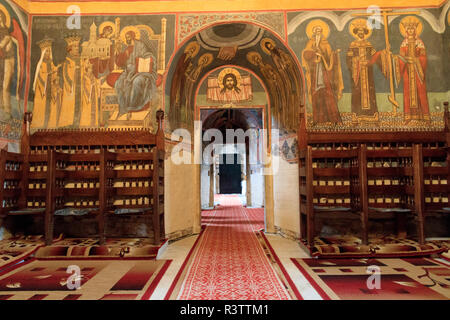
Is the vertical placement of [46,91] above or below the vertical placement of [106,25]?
below

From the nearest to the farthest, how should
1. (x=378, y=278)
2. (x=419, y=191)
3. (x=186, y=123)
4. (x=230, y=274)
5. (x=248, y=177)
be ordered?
(x=378, y=278), (x=230, y=274), (x=419, y=191), (x=186, y=123), (x=248, y=177)

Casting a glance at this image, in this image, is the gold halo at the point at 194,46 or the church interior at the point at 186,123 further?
the gold halo at the point at 194,46

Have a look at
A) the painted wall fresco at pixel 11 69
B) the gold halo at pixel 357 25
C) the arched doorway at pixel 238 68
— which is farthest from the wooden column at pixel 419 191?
the painted wall fresco at pixel 11 69

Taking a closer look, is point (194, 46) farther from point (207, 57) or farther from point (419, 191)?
point (419, 191)

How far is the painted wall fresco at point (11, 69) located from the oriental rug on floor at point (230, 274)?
15.8ft

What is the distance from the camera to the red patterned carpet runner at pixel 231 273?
3.31 meters

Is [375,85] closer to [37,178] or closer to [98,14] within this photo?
[98,14]

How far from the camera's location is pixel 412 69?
6.33 metres

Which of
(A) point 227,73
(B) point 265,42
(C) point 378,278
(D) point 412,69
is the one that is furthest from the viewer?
(A) point 227,73

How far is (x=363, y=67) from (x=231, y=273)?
216 inches

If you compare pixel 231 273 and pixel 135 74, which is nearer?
pixel 231 273

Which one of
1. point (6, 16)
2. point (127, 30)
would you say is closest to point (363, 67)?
point (127, 30)

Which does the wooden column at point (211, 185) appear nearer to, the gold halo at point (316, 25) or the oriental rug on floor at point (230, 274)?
the oriental rug on floor at point (230, 274)

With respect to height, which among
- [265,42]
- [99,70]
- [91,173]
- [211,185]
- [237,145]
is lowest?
[211,185]
